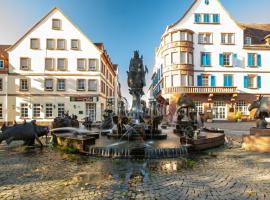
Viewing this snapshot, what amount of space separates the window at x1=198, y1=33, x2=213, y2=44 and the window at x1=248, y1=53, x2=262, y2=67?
7.32 metres

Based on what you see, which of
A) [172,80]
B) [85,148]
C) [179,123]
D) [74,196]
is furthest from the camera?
[172,80]

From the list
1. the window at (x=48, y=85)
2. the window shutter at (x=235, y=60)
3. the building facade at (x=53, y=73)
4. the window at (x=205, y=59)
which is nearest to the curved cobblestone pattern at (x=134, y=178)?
the building facade at (x=53, y=73)

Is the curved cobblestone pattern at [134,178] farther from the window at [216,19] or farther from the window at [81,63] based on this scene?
the window at [216,19]

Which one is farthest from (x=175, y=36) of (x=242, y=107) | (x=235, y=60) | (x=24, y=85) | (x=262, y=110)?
(x=262, y=110)

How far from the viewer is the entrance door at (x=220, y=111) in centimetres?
3312

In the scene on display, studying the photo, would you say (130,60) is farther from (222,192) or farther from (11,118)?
(11,118)

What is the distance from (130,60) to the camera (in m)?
14.4

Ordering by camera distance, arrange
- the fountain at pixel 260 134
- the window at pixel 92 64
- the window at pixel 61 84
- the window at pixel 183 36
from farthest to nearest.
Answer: the window at pixel 183 36
the window at pixel 92 64
the window at pixel 61 84
the fountain at pixel 260 134

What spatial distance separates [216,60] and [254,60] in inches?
263

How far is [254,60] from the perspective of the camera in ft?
113

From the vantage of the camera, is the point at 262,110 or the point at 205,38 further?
the point at 205,38

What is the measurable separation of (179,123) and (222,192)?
9.31 metres

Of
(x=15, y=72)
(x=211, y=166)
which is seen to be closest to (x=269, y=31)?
(x=211, y=166)

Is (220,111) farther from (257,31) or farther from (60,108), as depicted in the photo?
(60,108)
